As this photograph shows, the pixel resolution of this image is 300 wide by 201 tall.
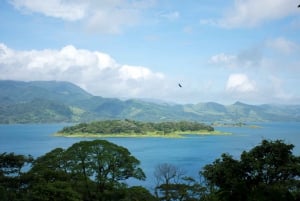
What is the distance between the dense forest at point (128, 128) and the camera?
17400cm

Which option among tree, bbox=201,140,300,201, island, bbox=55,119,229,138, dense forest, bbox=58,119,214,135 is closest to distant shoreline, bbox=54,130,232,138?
A: island, bbox=55,119,229,138

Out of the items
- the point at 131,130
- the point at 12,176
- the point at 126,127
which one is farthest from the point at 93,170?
the point at 126,127

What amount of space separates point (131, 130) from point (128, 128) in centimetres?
223

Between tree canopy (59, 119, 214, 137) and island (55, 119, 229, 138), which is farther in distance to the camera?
tree canopy (59, 119, 214, 137)

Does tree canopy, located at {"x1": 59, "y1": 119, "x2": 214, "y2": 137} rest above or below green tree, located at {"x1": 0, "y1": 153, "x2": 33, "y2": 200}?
above

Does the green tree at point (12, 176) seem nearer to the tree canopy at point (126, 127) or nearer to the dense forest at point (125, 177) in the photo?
the dense forest at point (125, 177)

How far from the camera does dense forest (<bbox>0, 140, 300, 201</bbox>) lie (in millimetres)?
19141

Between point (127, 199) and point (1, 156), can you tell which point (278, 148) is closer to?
point (127, 199)

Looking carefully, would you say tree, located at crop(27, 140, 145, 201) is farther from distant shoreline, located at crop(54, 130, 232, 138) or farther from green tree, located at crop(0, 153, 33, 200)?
distant shoreline, located at crop(54, 130, 232, 138)

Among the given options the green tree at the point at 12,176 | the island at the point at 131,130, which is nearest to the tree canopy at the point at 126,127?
the island at the point at 131,130

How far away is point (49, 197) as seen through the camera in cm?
2034

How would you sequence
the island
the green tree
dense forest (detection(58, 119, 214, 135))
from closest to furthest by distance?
the green tree, the island, dense forest (detection(58, 119, 214, 135))

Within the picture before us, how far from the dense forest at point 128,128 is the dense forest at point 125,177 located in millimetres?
141104

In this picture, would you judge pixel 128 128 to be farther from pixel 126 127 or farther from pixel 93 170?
pixel 93 170
